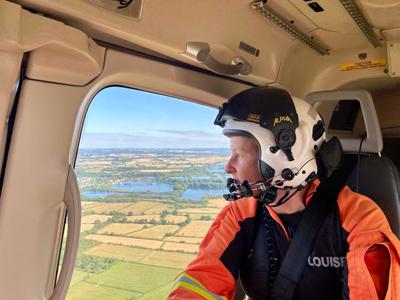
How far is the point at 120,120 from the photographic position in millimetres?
1936

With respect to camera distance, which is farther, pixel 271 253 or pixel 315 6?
pixel 315 6

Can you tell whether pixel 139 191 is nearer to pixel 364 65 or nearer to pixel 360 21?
pixel 360 21

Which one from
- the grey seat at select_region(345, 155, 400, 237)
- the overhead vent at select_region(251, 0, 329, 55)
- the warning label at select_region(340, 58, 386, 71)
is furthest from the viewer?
the warning label at select_region(340, 58, 386, 71)

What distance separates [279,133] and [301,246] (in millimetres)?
558

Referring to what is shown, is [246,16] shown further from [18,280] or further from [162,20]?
[18,280]

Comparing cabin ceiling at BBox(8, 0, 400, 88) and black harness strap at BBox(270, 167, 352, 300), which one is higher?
cabin ceiling at BBox(8, 0, 400, 88)

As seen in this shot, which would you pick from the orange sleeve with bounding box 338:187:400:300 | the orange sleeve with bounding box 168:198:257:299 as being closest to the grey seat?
the orange sleeve with bounding box 338:187:400:300

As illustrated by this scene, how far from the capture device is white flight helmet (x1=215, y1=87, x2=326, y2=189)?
176 centimetres

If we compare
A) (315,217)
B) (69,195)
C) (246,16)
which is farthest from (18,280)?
(246,16)

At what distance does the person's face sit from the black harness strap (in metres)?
0.32

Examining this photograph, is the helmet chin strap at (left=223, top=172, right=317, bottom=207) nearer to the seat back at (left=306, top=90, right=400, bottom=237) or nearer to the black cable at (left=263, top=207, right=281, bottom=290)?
the black cable at (left=263, top=207, right=281, bottom=290)

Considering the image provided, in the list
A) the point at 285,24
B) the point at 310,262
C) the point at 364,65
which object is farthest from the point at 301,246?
the point at 364,65

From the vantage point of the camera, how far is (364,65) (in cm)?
288

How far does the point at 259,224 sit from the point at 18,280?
1.19 m
